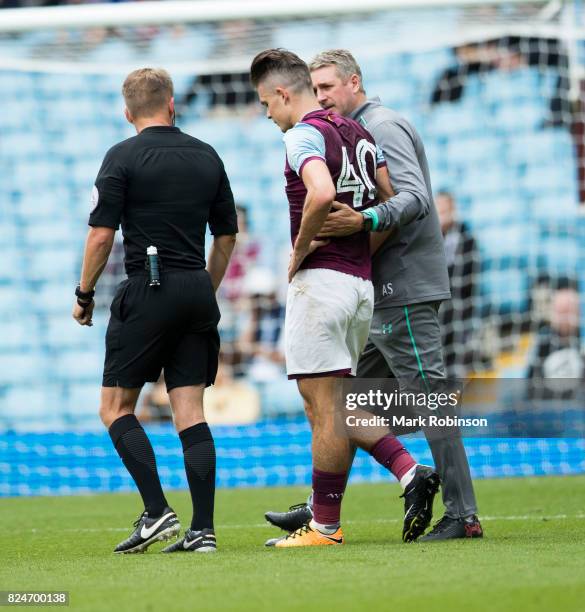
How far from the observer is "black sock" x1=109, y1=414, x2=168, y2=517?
4684 millimetres

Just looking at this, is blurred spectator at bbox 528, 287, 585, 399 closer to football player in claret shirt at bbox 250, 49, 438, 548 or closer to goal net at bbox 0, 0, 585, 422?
goal net at bbox 0, 0, 585, 422

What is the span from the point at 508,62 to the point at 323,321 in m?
7.85

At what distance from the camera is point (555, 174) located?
1200 centimetres

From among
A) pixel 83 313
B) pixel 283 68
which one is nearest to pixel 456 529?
pixel 83 313

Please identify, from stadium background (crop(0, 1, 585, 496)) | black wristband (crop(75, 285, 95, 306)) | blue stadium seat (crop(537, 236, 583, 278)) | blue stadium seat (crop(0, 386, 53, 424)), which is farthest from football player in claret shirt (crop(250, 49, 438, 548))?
blue stadium seat (crop(0, 386, 53, 424))

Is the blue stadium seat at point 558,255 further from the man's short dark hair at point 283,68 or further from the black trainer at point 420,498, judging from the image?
the man's short dark hair at point 283,68

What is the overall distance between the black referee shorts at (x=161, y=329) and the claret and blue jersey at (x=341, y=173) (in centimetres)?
45

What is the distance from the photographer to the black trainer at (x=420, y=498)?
4707 mm

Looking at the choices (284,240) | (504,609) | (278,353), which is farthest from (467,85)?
(504,609)

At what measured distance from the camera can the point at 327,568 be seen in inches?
151

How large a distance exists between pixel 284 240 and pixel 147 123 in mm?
7220

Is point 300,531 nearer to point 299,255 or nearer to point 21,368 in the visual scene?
point 299,255

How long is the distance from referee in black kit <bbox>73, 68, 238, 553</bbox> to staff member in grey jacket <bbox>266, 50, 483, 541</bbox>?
63 cm

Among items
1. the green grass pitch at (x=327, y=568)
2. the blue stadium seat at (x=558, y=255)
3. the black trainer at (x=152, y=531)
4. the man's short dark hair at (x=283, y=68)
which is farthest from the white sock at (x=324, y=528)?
the blue stadium seat at (x=558, y=255)
